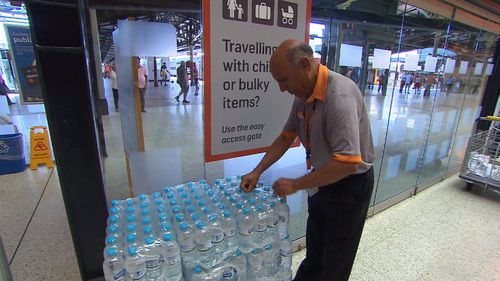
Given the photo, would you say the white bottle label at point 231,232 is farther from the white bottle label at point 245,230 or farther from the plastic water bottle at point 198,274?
the plastic water bottle at point 198,274

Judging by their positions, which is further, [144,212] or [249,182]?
[249,182]

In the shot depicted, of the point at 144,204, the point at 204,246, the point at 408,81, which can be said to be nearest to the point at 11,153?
the point at 144,204

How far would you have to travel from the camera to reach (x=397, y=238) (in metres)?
2.64

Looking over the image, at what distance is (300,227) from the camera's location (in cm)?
261

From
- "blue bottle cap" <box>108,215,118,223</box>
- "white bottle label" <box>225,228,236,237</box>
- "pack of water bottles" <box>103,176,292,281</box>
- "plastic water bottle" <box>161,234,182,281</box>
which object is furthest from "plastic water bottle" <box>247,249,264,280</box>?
"blue bottle cap" <box>108,215,118,223</box>

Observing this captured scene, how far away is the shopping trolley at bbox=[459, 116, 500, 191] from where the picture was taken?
3.54 metres

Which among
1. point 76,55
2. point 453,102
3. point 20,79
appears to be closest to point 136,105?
point 76,55

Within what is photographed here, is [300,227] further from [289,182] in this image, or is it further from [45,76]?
[45,76]

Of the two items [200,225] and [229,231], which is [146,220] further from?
[229,231]

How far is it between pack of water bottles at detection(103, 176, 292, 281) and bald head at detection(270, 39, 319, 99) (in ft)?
2.10

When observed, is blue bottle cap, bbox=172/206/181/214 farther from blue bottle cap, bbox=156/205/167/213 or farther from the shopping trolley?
the shopping trolley

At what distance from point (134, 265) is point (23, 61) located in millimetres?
5455

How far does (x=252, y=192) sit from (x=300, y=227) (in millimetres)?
1251

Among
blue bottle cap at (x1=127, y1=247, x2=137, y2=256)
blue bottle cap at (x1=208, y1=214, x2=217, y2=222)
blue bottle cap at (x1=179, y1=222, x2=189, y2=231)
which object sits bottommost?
blue bottle cap at (x1=127, y1=247, x2=137, y2=256)
